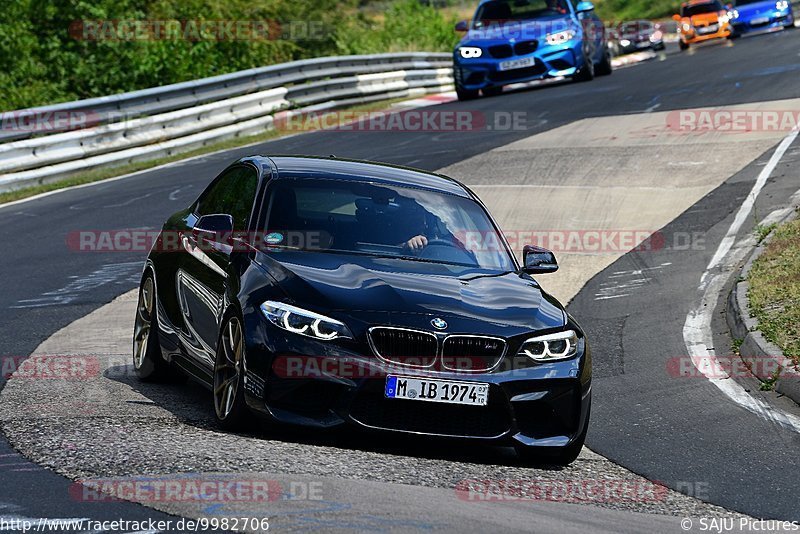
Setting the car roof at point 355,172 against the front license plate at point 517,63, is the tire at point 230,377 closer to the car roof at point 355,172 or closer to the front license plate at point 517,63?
the car roof at point 355,172

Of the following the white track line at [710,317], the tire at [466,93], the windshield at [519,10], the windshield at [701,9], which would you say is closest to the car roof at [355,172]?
the white track line at [710,317]

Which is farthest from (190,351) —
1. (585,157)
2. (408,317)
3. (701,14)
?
(701,14)

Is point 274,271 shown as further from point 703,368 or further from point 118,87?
point 118,87

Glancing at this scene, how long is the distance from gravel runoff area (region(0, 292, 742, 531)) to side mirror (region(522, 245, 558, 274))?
1.18 metres

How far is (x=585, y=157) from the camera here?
19.3m

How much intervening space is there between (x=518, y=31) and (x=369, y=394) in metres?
20.6

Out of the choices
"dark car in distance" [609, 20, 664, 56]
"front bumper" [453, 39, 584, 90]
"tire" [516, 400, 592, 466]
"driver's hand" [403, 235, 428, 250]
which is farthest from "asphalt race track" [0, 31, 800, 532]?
"dark car in distance" [609, 20, 664, 56]

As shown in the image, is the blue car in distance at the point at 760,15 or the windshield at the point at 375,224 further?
the blue car in distance at the point at 760,15

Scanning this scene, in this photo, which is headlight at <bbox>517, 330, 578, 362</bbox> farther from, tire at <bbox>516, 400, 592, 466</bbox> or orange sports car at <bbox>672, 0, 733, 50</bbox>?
orange sports car at <bbox>672, 0, 733, 50</bbox>

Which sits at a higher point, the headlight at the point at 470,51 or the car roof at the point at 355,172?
the car roof at the point at 355,172

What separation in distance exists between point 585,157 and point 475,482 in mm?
13210

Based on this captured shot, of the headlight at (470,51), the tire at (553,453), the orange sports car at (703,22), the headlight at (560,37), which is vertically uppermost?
the tire at (553,453)

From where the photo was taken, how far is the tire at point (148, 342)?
878cm

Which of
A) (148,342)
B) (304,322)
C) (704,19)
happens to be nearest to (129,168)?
(148,342)
